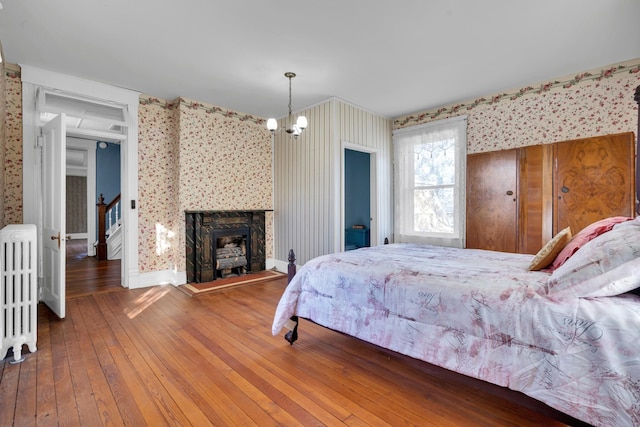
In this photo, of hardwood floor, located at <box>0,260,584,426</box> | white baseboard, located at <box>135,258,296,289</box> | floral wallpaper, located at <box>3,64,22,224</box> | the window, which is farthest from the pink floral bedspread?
floral wallpaper, located at <box>3,64,22,224</box>

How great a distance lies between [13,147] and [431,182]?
534cm

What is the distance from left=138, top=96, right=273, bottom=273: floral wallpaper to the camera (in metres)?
4.27

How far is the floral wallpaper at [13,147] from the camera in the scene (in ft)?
10.9

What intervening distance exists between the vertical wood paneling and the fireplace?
17.0 inches

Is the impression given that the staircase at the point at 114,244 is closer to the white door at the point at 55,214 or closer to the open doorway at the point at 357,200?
the white door at the point at 55,214

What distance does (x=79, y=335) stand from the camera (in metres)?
2.62

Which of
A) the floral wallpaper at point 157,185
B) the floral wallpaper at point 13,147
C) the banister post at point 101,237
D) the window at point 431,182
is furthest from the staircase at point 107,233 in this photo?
the window at point 431,182

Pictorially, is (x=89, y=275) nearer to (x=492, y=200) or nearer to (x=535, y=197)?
(x=492, y=200)

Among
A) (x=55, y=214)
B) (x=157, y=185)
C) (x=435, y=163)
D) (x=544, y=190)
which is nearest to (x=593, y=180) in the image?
(x=544, y=190)

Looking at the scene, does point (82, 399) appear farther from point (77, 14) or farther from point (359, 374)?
point (77, 14)

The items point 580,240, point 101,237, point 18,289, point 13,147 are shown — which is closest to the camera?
point 580,240

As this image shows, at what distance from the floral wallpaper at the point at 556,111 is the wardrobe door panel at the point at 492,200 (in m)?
0.19

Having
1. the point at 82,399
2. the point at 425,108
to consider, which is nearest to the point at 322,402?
the point at 82,399

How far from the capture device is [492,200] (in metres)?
4.18
